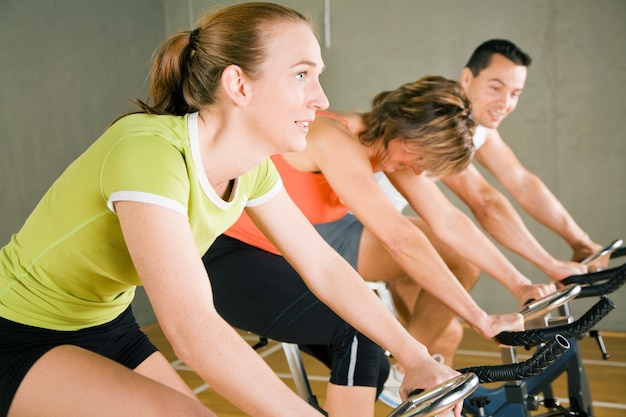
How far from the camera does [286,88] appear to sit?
132cm

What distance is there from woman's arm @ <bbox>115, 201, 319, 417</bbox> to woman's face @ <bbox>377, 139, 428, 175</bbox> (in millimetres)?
1251

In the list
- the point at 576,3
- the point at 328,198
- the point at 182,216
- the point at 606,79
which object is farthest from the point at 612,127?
the point at 182,216

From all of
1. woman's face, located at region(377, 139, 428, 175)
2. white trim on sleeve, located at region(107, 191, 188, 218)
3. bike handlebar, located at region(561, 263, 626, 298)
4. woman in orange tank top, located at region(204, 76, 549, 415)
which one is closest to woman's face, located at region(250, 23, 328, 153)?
white trim on sleeve, located at region(107, 191, 188, 218)

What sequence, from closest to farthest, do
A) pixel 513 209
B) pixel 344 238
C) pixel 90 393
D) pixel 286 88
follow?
pixel 90 393
pixel 286 88
pixel 344 238
pixel 513 209

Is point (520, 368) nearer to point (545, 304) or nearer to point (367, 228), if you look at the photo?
point (545, 304)

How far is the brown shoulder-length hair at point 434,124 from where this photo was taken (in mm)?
2146

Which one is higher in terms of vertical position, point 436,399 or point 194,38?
point 194,38

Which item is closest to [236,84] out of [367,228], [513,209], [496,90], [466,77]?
[367,228]

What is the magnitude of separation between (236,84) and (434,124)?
95cm

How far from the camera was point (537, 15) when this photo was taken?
4.86 meters

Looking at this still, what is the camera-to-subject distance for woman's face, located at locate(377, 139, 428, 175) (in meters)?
2.23

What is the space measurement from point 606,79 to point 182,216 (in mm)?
4233

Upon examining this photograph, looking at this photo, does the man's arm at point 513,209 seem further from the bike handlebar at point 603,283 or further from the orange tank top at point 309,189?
the orange tank top at point 309,189

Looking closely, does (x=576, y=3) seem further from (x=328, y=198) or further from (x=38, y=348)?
(x=38, y=348)
